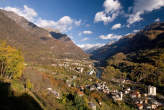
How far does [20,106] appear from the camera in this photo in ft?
20.7

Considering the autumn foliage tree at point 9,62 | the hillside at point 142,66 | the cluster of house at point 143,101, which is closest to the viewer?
the autumn foliage tree at point 9,62

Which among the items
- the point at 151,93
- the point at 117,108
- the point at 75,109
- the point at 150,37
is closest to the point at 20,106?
the point at 75,109

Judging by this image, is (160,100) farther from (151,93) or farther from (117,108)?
(117,108)

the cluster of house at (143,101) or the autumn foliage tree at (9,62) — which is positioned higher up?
the autumn foliage tree at (9,62)

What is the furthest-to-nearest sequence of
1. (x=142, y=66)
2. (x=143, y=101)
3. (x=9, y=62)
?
(x=142, y=66), (x=143, y=101), (x=9, y=62)

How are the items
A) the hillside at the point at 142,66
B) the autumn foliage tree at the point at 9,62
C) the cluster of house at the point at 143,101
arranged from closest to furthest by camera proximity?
the autumn foliage tree at the point at 9,62
the cluster of house at the point at 143,101
the hillside at the point at 142,66

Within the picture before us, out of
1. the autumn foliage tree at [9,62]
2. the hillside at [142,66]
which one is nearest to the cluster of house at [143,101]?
the hillside at [142,66]

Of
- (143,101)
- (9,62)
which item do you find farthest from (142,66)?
(9,62)

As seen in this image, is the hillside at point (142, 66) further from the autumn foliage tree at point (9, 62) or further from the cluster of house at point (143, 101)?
the autumn foliage tree at point (9, 62)

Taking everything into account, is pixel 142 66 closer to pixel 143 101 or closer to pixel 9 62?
pixel 143 101

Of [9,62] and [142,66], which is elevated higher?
[9,62]

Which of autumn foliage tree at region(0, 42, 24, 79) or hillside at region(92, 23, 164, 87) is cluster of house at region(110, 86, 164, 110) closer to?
hillside at region(92, 23, 164, 87)

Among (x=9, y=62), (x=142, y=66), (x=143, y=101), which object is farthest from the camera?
(x=142, y=66)

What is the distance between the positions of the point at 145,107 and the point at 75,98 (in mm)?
23648
